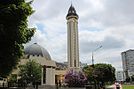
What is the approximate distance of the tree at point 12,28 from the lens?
19345 mm

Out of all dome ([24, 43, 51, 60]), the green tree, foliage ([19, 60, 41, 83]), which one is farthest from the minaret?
foliage ([19, 60, 41, 83])

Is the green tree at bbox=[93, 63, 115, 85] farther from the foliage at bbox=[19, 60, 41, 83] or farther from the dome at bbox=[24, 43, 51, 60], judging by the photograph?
the dome at bbox=[24, 43, 51, 60]

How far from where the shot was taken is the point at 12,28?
64.5ft

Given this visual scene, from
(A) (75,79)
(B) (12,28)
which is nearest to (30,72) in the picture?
(A) (75,79)

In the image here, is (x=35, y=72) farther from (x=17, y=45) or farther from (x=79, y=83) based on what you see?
(x=17, y=45)

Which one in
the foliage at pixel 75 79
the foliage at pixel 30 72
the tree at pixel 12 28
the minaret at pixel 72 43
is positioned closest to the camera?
the tree at pixel 12 28

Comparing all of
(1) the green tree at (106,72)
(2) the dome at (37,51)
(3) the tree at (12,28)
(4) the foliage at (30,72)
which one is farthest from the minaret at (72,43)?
(3) the tree at (12,28)

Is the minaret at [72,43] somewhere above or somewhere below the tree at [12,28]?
above

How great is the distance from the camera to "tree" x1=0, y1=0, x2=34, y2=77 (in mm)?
19345

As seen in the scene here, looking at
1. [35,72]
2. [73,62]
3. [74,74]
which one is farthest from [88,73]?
[73,62]

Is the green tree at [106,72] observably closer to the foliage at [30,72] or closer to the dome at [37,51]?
the foliage at [30,72]

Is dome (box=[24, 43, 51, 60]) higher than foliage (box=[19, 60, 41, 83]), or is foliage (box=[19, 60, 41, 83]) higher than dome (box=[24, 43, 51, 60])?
dome (box=[24, 43, 51, 60])

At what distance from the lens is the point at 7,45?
20047mm

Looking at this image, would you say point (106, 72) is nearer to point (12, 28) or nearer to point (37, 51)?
point (37, 51)
